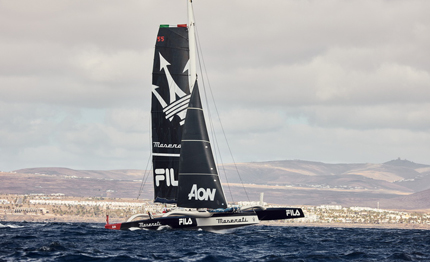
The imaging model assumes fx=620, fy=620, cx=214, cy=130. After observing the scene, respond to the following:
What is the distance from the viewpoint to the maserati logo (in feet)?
180

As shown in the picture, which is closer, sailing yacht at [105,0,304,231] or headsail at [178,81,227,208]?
sailing yacht at [105,0,304,231]

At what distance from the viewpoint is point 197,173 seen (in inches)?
1939

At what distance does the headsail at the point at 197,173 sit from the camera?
162 feet

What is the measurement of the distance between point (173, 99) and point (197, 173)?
8.83 meters

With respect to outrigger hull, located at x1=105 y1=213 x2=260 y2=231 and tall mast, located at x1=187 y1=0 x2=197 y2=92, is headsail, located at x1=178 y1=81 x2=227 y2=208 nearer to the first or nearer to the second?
outrigger hull, located at x1=105 y1=213 x2=260 y2=231

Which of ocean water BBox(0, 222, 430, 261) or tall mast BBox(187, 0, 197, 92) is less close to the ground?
tall mast BBox(187, 0, 197, 92)

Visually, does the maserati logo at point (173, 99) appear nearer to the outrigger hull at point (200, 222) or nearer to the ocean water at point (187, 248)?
the outrigger hull at point (200, 222)

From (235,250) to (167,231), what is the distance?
1138 cm

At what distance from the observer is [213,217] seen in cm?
4847

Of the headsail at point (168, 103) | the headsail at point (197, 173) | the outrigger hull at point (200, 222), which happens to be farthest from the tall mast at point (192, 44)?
the outrigger hull at point (200, 222)

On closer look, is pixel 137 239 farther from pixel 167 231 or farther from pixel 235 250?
pixel 235 250

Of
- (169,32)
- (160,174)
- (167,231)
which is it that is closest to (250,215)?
(167,231)

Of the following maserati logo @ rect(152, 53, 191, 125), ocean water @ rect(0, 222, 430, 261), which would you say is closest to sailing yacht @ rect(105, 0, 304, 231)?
maserati logo @ rect(152, 53, 191, 125)

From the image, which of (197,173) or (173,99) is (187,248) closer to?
(197,173)
